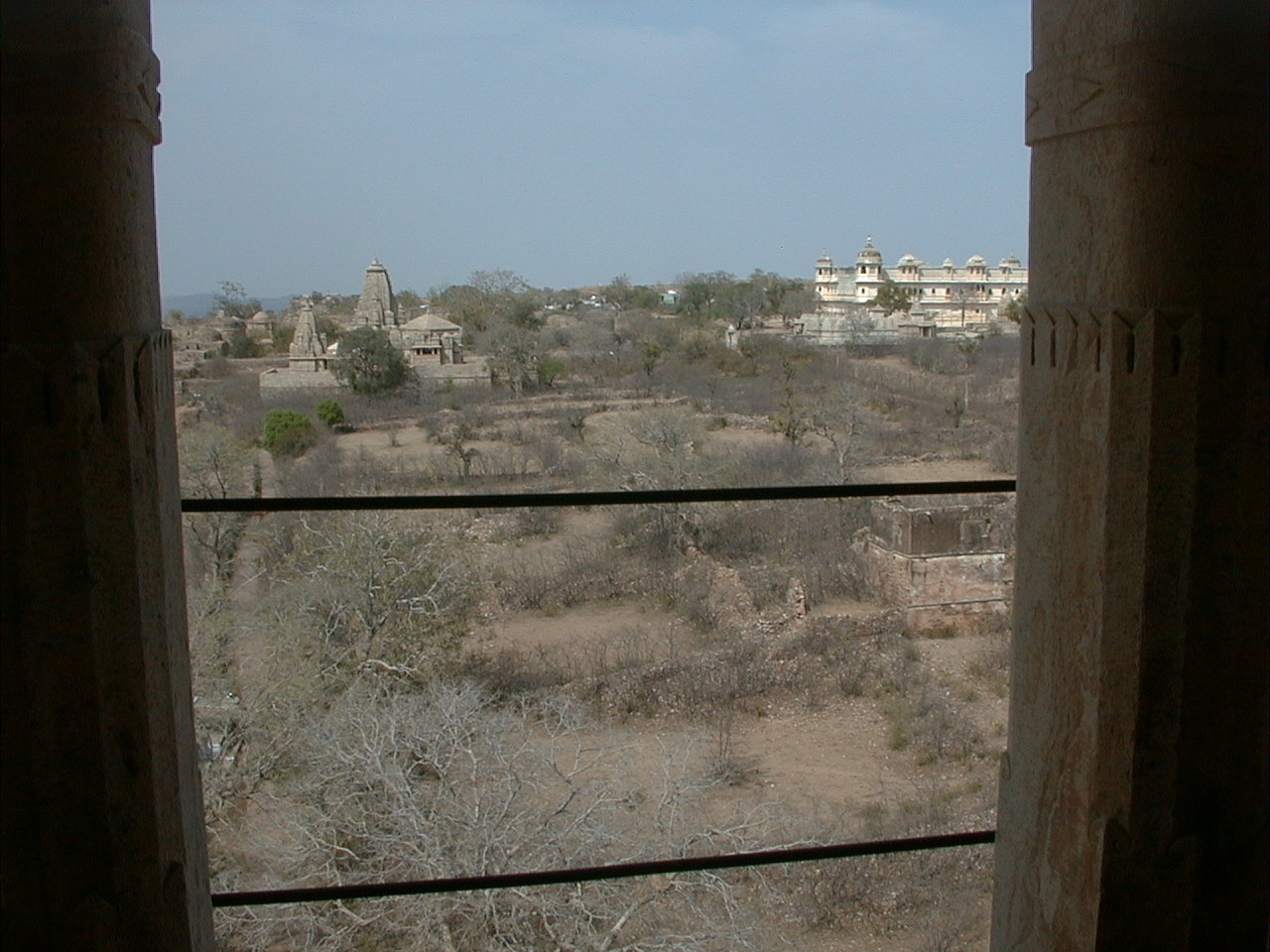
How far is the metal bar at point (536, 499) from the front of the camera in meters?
1.23

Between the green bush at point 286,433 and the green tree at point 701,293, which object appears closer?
the green bush at point 286,433

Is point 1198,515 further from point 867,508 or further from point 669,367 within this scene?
point 669,367

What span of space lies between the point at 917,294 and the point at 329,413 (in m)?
19.1

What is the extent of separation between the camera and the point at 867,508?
49.0 feet

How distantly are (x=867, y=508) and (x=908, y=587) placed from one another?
257 cm

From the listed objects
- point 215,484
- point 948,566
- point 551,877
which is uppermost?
point 551,877

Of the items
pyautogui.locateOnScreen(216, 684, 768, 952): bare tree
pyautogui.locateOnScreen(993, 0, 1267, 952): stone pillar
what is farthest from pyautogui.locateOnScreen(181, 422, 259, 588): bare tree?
pyautogui.locateOnScreen(993, 0, 1267, 952): stone pillar

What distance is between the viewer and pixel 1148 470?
101cm

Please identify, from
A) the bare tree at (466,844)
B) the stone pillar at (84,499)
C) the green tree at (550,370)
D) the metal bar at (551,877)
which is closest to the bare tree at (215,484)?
the bare tree at (466,844)

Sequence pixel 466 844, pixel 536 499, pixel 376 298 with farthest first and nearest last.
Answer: pixel 376 298, pixel 466 844, pixel 536 499

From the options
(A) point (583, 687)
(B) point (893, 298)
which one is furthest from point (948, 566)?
(B) point (893, 298)

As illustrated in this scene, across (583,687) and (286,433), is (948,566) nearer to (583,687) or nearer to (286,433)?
(583,687)

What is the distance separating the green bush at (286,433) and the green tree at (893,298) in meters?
17.5

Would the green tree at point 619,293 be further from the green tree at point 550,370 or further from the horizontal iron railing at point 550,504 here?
the horizontal iron railing at point 550,504
